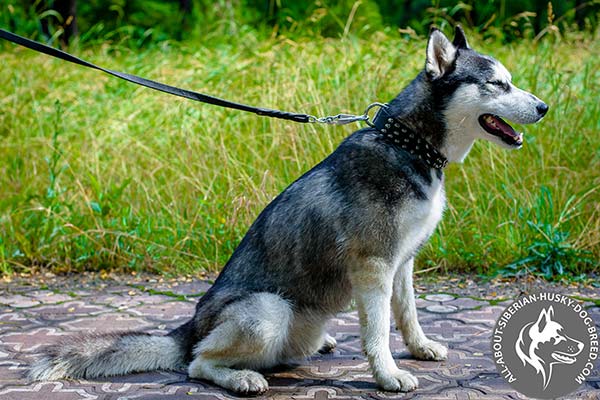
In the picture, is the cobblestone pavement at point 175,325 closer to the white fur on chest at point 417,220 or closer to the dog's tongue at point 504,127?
the white fur on chest at point 417,220

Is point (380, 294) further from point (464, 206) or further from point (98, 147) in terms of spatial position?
point (98, 147)

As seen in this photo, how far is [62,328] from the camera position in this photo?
4531mm

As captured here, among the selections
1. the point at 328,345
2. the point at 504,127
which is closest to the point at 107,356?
the point at 328,345

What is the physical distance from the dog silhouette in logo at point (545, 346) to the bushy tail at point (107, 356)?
66.5 inches

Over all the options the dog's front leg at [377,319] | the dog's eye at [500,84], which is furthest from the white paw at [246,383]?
the dog's eye at [500,84]

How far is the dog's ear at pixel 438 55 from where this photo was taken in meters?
3.37

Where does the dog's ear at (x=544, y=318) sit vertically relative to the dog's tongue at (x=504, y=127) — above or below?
below

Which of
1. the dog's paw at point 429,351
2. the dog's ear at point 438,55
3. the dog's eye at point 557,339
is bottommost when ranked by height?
the dog's paw at point 429,351

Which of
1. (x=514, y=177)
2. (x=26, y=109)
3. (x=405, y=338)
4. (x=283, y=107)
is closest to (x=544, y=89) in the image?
(x=514, y=177)

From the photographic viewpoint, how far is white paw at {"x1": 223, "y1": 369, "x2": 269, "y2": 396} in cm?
337

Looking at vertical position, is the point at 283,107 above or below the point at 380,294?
above

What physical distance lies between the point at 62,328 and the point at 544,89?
4.83 metres

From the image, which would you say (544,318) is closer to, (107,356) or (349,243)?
(349,243)

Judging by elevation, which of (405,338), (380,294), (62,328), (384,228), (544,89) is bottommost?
(62,328)
